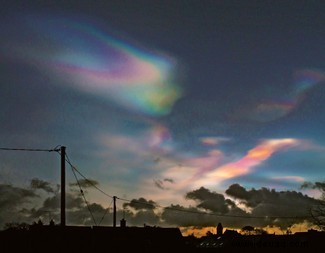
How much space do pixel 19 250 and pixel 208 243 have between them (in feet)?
173

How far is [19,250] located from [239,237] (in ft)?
168

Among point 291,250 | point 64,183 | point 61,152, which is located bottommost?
point 291,250

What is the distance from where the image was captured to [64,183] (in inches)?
1267

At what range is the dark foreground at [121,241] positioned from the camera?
136 feet

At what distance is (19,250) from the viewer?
137 ft

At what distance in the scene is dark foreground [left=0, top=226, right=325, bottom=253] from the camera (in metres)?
41.6

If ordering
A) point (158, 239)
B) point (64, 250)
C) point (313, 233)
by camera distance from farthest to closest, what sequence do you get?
1. point (313, 233)
2. point (158, 239)
3. point (64, 250)

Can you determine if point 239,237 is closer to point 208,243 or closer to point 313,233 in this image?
point 208,243

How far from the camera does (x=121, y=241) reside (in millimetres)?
54844

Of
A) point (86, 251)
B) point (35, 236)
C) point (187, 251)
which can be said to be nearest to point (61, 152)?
point (35, 236)

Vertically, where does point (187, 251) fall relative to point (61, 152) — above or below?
below

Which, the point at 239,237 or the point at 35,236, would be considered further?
the point at 239,237

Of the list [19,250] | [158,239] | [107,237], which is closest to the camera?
[19,250]

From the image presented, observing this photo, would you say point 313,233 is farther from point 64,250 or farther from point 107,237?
point 64,250
